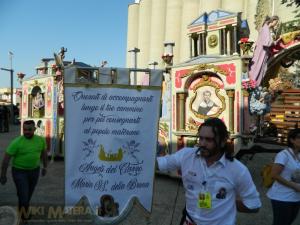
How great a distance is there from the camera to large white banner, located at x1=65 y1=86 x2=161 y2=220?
12.8 ft

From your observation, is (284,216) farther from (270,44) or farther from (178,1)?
(178,1)

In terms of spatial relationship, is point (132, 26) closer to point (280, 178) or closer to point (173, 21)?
point (173, 21)

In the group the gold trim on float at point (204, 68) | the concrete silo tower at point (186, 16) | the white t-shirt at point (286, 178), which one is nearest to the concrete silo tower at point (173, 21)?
the concrete silo tower at point (186, 16)

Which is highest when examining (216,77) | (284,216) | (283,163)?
(216,77)

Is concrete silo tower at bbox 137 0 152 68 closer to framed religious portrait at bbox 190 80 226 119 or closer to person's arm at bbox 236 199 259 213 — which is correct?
framed religious portrait at bbox 190 80 226 119

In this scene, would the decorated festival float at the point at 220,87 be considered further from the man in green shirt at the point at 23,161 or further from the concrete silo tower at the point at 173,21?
the concrete silo tower at the point at 173,21

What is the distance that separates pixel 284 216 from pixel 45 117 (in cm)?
1025

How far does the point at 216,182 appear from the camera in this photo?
274cm

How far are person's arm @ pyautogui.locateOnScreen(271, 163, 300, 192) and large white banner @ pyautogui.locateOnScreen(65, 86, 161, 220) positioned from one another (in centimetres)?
126

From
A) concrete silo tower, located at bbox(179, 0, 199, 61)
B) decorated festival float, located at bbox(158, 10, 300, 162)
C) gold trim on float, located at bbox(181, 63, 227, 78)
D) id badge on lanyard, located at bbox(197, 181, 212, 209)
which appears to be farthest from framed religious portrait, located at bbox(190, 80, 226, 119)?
concrete silo tower, located at bbox(179, 0, 199, 61)

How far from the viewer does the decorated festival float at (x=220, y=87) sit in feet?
29.9

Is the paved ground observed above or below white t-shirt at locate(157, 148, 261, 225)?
below

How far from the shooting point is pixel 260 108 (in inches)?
370

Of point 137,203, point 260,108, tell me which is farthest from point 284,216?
point 260,108
